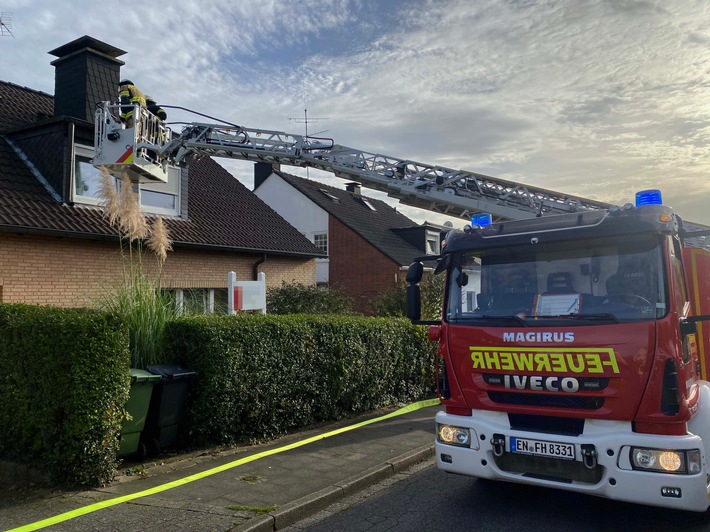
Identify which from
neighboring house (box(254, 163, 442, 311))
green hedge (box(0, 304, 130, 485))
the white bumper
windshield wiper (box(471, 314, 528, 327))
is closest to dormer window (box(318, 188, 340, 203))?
neighboring house (box(254, 163, 442, 311))

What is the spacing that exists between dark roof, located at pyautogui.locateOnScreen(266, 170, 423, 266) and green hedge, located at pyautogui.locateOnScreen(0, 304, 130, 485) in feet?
64.9

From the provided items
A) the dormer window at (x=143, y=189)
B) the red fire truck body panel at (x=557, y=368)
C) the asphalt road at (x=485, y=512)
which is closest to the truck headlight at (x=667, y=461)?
the red fire truck body panel at (x=557, y=368)

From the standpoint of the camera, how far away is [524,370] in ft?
15.3

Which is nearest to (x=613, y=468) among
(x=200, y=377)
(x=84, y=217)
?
(x=200, y=377)

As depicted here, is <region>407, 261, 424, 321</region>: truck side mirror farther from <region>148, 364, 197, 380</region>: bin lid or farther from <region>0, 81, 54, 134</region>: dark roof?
<region>0, 81, 54, 134</region>: dark roof

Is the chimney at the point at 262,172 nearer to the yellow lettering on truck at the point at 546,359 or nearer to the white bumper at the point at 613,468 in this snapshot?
the yellow lettering on truck at the point at 546,359

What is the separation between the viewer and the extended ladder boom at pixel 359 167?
30.2ft

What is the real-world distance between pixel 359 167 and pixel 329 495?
6.68 metres

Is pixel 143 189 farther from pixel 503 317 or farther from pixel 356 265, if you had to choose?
pixel 356 265

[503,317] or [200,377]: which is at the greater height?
[503,317]

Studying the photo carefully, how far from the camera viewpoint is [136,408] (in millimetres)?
5906

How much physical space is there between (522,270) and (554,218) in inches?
20.8

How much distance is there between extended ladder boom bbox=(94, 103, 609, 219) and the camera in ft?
30.2

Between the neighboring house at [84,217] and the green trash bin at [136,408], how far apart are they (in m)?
1.60
